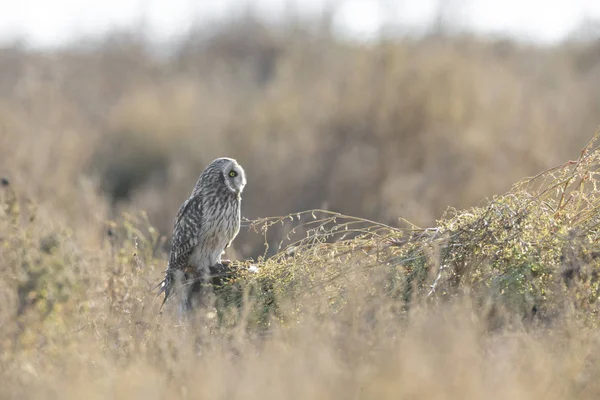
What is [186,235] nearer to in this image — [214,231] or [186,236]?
[186,236]

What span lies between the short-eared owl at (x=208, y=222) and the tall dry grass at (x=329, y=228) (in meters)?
0.20

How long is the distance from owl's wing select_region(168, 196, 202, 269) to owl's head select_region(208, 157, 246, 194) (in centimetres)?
25

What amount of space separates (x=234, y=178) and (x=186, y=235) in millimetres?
545

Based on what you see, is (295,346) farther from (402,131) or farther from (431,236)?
(402,131)

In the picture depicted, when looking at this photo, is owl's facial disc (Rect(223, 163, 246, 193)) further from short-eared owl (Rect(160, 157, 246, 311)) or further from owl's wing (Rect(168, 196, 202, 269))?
owl's wing (Rect(168, 196, 202, 269))

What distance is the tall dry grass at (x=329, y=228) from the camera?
3.92 m

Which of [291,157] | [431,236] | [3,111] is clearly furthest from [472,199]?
[3,111]

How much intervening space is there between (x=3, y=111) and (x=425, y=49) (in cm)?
748

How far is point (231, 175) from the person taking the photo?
23.2ft

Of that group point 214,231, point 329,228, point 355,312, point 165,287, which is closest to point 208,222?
point 214,231

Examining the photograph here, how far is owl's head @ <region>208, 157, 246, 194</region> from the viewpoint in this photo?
7031mm

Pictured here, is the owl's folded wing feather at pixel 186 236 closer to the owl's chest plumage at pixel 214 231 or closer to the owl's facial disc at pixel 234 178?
the owl's chest plumage at pixel 214 231

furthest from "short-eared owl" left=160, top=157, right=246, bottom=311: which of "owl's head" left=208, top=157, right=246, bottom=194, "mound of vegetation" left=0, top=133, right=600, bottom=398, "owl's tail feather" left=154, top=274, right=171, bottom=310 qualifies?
"mound of vegetation" left=0, top=133, right=600, bottom=398

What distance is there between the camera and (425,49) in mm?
16094
